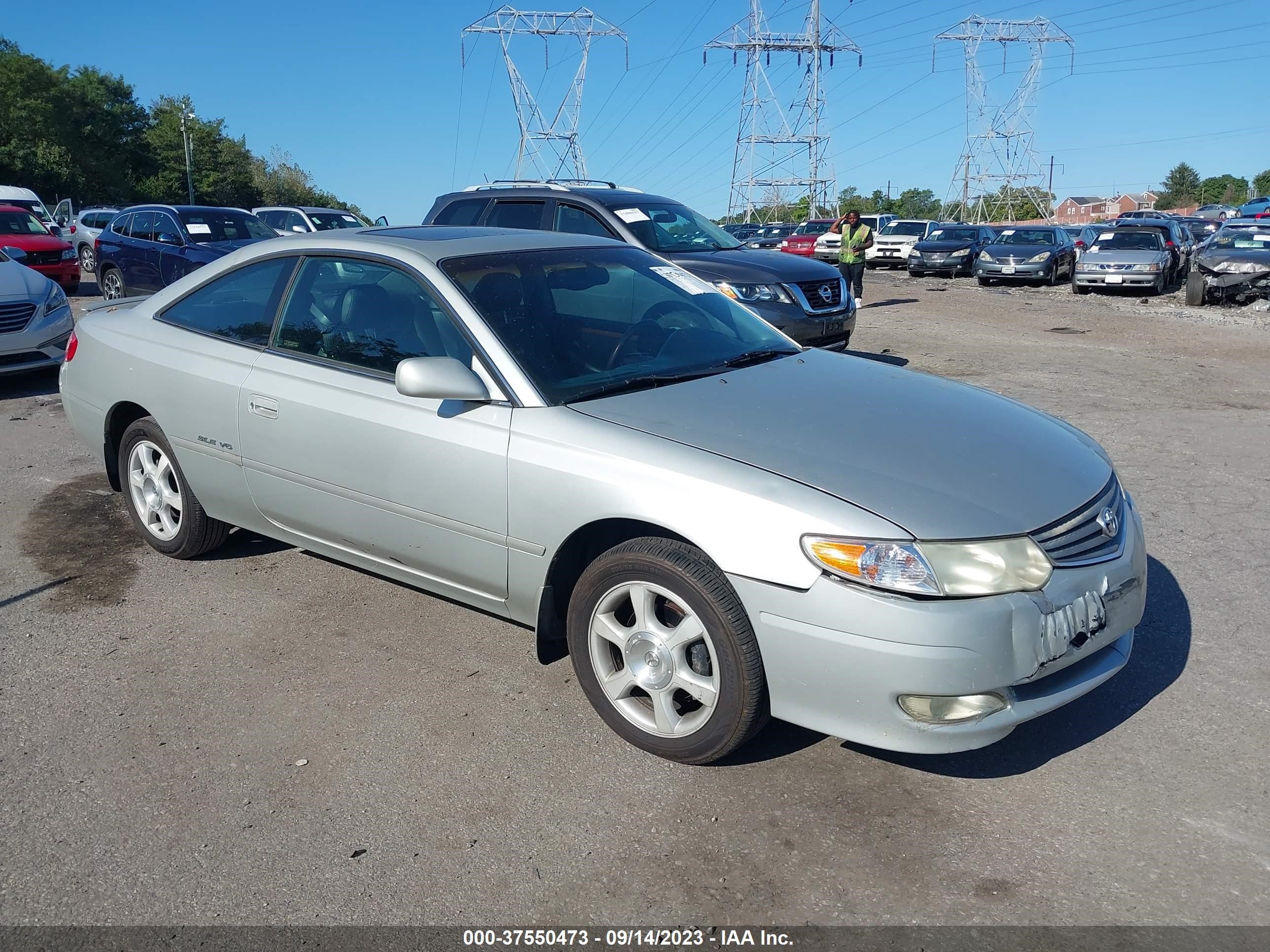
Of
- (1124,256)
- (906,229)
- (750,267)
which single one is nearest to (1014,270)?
(1124,256)

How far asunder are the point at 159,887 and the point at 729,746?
163 centimetres

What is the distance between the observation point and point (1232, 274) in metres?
18.1

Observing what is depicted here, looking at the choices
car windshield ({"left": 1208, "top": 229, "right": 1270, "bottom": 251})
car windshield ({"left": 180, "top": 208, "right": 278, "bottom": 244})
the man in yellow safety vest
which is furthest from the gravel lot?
car windshield ({"left": 1208, "top": 229, "right": 1270, "bottom": 251})

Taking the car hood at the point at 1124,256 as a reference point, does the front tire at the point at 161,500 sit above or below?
below

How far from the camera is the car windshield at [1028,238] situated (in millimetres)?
25688

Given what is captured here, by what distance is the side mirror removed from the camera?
355 cm

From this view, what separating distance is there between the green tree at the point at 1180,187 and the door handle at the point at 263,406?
116751 millimetres

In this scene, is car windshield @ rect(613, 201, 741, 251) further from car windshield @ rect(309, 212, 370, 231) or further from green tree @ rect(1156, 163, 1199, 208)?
green tree @ rect(1156, 163, 1199, 208)

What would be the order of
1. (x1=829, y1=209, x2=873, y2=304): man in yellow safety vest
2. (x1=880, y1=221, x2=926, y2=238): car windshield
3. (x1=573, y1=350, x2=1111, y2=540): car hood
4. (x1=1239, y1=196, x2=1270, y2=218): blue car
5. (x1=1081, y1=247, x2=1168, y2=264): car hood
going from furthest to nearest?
(x1=1239, y1=196, x2=1270, y2=218): blue car < (x1=880, y1=221, x2=926, y2=238): car windshield < (x1=1081, y1=247, x2=1168, y2=264): car hood < (x1=829, y1=209, x2=873, y2=304): man in yellow safety vest < (x1=573, y1=350, x2=1111, y2=540): car hood

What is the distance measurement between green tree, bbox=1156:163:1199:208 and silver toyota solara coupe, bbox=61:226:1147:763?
11612 centimetres

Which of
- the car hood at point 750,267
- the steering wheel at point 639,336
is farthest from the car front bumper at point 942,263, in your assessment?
the steering wheel at point 639,336

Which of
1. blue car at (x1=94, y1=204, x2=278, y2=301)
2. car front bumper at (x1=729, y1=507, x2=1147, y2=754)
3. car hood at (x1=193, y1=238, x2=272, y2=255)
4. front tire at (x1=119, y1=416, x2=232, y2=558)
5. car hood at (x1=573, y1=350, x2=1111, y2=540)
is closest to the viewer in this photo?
car front bumper at (x1=729, y1=507, x2=1147, y2=754)

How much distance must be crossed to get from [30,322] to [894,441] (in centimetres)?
896

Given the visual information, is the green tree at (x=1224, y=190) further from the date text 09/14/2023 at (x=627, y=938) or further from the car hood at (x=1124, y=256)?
the date text 09/14/2023 at (x=627, y=938)
